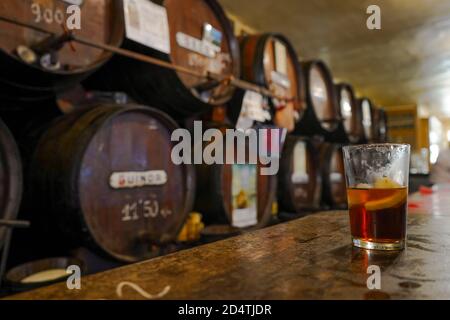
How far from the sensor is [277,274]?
57 centimetres

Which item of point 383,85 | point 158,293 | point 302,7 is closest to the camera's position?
point 158,293

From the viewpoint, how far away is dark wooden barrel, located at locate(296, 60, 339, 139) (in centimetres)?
326

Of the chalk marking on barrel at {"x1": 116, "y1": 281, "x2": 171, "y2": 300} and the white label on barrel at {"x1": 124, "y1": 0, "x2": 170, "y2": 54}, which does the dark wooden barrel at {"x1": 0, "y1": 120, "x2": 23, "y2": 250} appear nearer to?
the white label on barrel at {"x1": 124, "y1": 0, "x2": 170, "y2": 54}

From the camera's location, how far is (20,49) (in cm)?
121

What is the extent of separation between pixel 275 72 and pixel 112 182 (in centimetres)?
169

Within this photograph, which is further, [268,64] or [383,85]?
[383,85]

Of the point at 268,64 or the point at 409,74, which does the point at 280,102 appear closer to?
the point at 268,64

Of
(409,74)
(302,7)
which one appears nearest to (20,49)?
(302,7)

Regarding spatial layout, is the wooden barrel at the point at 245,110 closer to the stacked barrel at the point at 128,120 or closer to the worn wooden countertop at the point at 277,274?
the stacked barrel at the point at 128,120

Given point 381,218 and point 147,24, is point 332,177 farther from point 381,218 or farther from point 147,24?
point 381,218

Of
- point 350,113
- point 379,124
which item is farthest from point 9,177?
point 379,124

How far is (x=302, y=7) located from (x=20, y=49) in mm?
2841

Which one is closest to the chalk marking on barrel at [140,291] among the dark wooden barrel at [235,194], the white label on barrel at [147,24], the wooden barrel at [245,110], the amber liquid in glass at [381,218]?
the amber liquid in glass at [381,218]

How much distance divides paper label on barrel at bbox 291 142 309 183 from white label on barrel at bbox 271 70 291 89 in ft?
1.63
